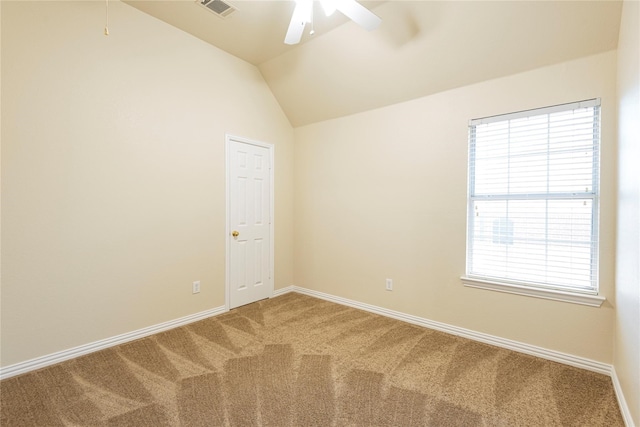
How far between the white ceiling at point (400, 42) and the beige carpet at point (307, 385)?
8.19 feet

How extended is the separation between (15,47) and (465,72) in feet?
11.9

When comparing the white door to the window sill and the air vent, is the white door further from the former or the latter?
the window sill

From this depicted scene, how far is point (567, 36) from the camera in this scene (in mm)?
2205

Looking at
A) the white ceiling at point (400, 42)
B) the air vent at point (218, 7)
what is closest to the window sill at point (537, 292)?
the white ceiling at point (400, 42)

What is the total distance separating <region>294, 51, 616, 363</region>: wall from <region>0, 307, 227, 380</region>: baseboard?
1.69 metres

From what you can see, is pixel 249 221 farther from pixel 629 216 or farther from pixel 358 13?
pixel 629 216

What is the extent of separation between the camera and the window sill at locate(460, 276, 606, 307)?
223 centimetres

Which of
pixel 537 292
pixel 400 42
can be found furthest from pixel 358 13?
pixel 537 292

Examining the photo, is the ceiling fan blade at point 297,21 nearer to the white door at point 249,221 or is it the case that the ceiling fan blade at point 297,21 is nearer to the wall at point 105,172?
the wall at point 105,172

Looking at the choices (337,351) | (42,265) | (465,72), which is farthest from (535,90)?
(42,265)

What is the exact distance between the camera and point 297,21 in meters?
2.24

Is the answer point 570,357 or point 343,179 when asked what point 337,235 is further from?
point 570,357

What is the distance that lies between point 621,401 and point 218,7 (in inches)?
168

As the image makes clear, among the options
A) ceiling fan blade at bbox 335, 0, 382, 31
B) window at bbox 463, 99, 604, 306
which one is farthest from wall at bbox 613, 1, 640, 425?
ceiling fan blade at bbox 335, 0, 382, 31
